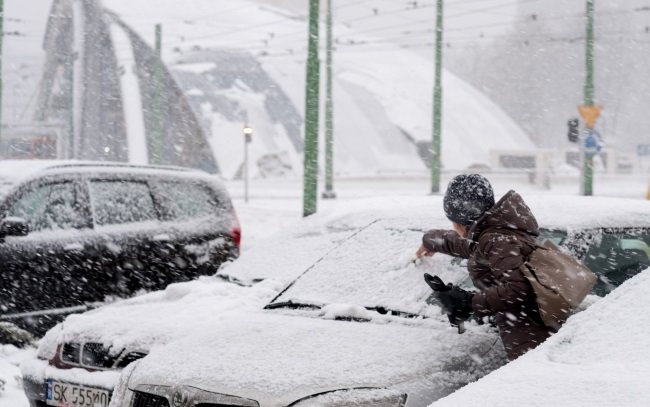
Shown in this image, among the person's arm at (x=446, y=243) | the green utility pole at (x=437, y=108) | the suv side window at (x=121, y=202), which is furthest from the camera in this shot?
the green utility pole at (x=437, y=108)

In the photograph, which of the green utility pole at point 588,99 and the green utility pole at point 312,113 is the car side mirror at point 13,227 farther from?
the green utility pole at point 588,99

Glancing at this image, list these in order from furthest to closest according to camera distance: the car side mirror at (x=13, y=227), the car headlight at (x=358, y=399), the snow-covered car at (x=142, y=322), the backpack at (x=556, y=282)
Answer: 1. the car side mirror at (x=13, y=227)
2. the snow-covered car at (x=142, y=322)
3. the backpack at (x=556, y=282)
4. the car headlight at (x=358, y=399)

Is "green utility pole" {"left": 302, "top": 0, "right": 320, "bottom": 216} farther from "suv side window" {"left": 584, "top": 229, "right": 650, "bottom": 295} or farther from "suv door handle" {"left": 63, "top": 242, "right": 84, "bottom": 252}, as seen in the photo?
"suv side window" {"left": 584, "top": 229, "right": 650, "bottom": 295}

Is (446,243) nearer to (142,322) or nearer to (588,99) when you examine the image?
(142,322)

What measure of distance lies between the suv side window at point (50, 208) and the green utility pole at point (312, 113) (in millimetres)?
6530

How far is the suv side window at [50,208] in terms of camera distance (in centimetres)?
761

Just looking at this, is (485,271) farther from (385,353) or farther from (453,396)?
(453,396)

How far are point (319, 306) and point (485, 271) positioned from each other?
90cm

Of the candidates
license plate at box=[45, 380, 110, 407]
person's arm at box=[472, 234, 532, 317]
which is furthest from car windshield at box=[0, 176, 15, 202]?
person's arm at box=[472, 234, 532, 317]

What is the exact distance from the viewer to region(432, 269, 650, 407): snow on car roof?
2.42m

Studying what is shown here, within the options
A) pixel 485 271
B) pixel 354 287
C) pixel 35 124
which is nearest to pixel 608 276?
pixel 485 271

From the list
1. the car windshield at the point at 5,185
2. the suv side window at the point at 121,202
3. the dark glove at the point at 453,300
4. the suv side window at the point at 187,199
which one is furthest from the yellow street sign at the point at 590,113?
the dark glove at the point at 453,300

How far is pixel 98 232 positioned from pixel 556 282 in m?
4.79

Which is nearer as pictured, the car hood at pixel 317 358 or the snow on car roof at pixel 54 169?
the car hood at pixel 317 358
